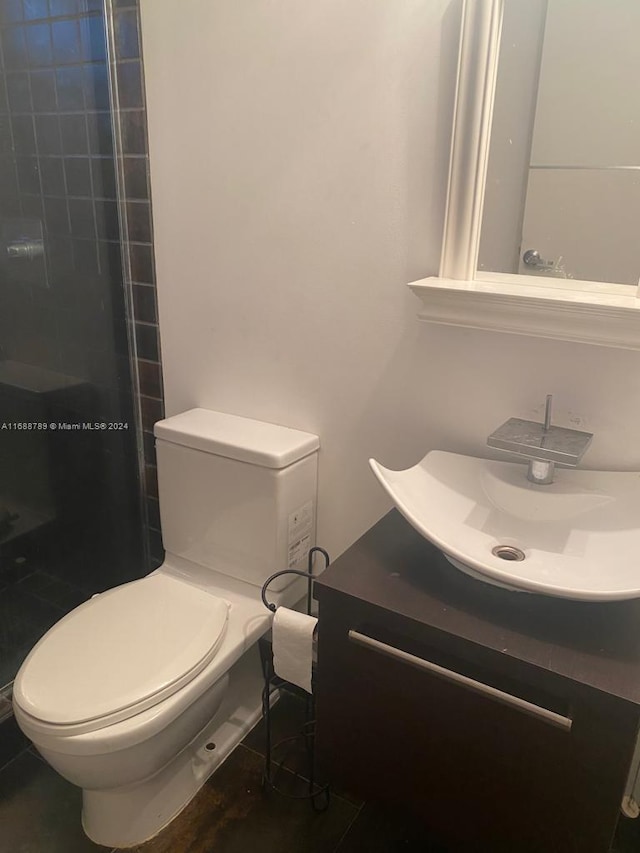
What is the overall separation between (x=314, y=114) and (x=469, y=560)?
3.26 ft

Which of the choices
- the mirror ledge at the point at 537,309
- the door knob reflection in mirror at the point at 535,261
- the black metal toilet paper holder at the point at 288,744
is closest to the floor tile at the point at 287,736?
the black metal toilet paper holder at the point at 288,744

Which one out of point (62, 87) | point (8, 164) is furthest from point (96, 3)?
point (8, 164)

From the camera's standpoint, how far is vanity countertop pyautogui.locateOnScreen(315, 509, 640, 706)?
0.97 meters

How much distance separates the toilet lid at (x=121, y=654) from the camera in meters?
1.26

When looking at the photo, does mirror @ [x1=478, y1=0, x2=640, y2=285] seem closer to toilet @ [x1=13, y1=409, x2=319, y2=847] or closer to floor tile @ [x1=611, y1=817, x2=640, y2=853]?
toilet @ [x1=13, y1=409, x2=319, y2=847]

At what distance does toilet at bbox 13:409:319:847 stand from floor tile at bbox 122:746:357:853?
0.13 feet

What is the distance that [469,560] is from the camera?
3.46ft

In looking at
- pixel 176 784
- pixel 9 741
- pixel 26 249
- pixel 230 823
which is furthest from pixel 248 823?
pixel 26 249

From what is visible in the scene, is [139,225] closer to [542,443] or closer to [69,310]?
[69,310]

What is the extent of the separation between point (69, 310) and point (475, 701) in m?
1.35

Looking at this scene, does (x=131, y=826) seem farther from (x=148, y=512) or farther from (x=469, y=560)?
(x=469, y=560)

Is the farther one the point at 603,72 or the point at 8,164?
the point at 8,164

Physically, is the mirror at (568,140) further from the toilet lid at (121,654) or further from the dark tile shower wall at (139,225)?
the toilet lid at (121,654)

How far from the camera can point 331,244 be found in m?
1.48
